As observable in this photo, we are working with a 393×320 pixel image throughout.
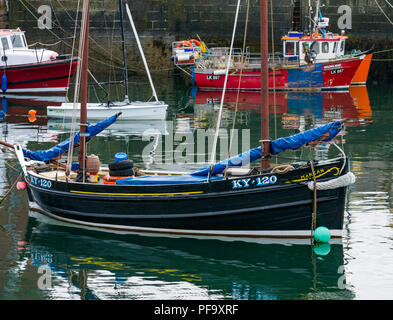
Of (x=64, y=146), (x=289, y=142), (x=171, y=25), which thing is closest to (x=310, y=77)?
(x=171, y=25)

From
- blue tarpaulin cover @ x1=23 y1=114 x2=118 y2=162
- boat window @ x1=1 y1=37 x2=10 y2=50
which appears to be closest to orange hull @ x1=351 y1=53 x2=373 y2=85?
boat window @ x1=1 y1=37 x2=10 y2=50

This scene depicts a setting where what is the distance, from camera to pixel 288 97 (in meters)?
40.2

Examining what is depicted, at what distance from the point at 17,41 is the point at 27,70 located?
7.77 ft

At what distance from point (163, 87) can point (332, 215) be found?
3152cm

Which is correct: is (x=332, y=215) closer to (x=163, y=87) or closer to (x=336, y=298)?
(x=336, y=298)

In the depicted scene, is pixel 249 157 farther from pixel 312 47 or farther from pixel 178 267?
pixel 312 47

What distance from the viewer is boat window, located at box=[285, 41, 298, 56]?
137 feet

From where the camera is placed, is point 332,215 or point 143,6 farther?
point 143,6

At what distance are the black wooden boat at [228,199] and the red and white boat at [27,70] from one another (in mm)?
24806

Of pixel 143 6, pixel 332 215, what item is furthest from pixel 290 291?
pixel 143 6

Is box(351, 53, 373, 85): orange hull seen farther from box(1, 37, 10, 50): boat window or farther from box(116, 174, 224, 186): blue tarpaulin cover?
box(116, 174, 224, 186): blue tarpaulin cover

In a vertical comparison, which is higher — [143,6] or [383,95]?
[143,6]

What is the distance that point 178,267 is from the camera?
13.7m

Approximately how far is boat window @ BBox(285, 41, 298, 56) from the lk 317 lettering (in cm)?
2877
